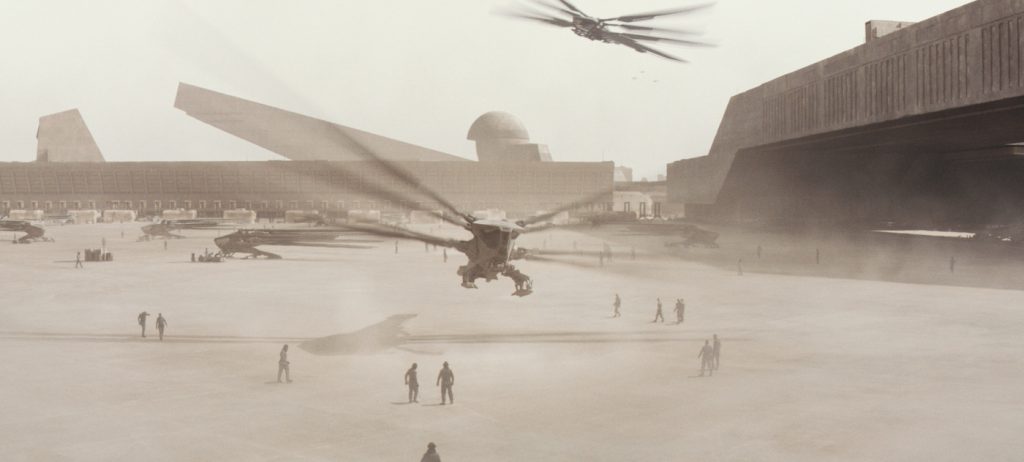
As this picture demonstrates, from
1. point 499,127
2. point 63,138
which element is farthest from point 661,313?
point 63,138

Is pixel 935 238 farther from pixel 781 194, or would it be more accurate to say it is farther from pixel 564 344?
pixel 564 344

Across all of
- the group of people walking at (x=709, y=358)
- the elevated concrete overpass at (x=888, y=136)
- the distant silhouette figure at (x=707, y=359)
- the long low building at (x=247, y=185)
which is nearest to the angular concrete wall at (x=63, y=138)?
the long low building at (x=247, y=185)

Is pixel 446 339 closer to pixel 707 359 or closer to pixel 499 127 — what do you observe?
pixel 707 359

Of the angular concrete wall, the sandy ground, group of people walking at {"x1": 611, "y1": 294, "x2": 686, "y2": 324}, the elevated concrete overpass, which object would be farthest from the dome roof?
group of people walking at {"x1": 611, "y1": 294, "x2": 686, "y2": 324}

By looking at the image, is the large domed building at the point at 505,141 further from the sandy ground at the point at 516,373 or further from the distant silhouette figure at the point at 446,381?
the distant silhouette figure at the point at 446,381

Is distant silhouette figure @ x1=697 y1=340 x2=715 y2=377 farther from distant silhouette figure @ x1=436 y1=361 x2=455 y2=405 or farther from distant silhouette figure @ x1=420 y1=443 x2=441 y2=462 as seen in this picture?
distant silhouette figure @ x1=420 y1=443 x2=441 y2=462
